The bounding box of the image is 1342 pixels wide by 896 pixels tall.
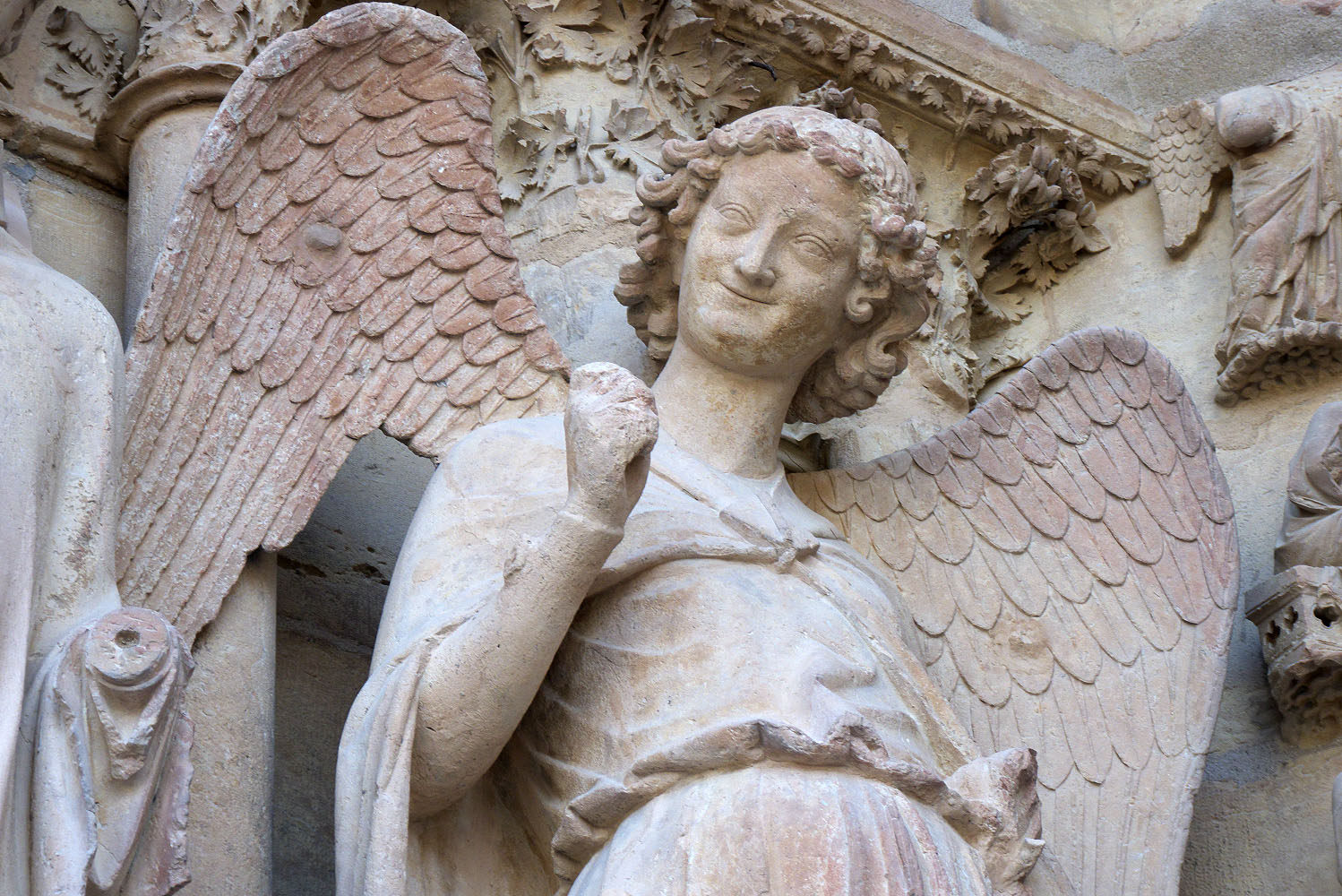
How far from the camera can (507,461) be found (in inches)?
180

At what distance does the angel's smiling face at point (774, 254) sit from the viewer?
4.60 meters

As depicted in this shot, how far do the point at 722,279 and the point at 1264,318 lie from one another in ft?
5.77

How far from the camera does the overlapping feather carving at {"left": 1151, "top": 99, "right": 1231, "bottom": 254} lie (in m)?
6.22

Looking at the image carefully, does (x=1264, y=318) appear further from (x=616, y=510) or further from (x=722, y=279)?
(x=616, y=510)

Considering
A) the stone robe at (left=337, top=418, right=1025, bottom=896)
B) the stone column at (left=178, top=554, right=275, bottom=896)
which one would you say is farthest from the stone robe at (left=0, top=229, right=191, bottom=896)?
the stone column at (left=178, top=554, right=275, bottom=896)

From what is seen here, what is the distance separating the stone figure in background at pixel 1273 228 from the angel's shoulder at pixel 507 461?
193 cm

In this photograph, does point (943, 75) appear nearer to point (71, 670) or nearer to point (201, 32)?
point (201, 32)

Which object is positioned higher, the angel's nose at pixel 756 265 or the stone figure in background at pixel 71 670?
the angel's nose at pixel 756 265

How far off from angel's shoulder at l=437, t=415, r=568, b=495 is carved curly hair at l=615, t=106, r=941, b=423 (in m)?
0.44

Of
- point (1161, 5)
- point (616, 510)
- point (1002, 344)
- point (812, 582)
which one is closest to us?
point (616, 510)

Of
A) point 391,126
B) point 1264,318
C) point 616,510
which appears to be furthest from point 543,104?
point 616,510

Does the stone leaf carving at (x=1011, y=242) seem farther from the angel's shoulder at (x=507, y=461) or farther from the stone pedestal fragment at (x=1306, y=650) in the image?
the angel's shoulder at (x=507, y=461)

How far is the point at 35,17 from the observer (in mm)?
5422

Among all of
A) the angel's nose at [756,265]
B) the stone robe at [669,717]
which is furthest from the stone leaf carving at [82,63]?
the angel's nose at [756,265]
